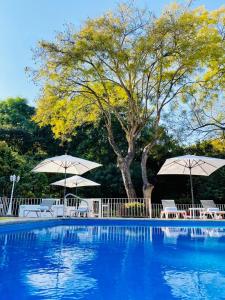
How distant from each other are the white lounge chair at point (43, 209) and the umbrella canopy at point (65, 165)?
1.48 metres

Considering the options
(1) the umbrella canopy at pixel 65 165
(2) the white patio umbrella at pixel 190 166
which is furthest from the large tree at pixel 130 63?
(1) the umbrella canopy at pixel 65 165

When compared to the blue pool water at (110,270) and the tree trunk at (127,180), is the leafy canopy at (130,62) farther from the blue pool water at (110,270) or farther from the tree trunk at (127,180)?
the blue pool water at (110,270)

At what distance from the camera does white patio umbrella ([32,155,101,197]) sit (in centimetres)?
1306

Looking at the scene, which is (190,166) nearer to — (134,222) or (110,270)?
(134,222)

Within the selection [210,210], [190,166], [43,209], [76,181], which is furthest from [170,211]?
[43,209]

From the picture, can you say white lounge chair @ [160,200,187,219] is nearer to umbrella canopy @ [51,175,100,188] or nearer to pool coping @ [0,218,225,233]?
pool coping @ [0,218,225,233]

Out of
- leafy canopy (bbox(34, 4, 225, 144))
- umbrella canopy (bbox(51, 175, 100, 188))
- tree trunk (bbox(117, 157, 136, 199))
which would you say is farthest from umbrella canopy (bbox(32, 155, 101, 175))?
leafy canopy (bbox(34, 4, 225, 144))

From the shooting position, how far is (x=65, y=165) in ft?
46.6

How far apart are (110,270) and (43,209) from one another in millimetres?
8694

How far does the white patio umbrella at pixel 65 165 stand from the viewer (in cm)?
1306

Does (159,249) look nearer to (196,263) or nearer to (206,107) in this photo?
(196,263)

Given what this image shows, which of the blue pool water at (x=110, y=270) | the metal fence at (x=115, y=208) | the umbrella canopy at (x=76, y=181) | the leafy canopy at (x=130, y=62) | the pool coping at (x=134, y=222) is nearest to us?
the blue pool water at (x=110, y=270)

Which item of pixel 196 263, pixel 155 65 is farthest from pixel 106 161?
pixel 196 263

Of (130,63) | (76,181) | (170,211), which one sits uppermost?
(130,63)
